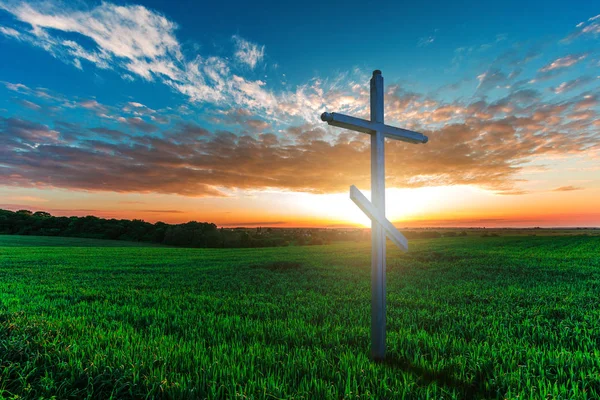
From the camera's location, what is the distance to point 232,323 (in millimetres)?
6117

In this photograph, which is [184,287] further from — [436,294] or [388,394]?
[388,394]

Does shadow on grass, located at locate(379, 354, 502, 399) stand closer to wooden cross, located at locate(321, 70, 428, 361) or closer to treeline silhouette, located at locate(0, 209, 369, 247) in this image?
wooden cross, located at locate(321, 70, 428, 361)

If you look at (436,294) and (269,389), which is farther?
(436,294)

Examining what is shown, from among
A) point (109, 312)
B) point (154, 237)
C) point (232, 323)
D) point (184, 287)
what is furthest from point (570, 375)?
point (154, 237)

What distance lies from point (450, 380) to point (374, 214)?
2190 mm

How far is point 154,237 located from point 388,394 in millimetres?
75777

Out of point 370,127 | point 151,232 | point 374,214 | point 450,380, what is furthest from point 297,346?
point 151,232

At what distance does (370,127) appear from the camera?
4.49m

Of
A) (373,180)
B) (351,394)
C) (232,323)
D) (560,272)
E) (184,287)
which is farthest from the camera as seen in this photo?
(560,272)

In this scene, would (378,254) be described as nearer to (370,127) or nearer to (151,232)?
(370,127)

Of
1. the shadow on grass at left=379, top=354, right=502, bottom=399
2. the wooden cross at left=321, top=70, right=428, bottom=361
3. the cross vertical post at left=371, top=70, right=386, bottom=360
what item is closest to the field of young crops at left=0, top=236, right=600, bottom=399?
the shadow on grass at left=379, top=354, right=502, bottom=399

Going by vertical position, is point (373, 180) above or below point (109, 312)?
above

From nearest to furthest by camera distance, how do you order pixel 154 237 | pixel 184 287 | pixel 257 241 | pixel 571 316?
pixel 571 316
pixel 184 287
pixel 257 241
pixel 154 237

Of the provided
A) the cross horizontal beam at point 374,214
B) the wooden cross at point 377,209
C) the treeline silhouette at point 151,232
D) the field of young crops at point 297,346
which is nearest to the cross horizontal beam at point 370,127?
the wooden cross at point 377,209
